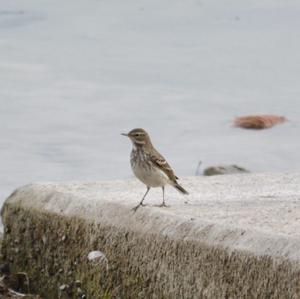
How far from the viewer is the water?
9.49m

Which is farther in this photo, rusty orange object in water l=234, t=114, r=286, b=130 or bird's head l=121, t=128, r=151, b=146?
rusty orange object in water l=234, t=114, r=286, b=130

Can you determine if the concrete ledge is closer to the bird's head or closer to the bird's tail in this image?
the bird's tail

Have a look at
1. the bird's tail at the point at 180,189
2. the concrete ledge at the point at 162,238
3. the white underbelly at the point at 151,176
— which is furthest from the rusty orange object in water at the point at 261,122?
the white underbelly at the point at 151,176

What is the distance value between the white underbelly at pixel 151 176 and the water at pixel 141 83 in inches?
65.7

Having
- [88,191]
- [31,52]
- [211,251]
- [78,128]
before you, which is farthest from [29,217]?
[31,52]

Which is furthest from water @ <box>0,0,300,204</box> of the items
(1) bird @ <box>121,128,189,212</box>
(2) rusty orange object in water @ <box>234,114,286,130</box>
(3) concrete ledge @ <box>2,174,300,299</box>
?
(1) bird @ <box>121,128,189,212</box>

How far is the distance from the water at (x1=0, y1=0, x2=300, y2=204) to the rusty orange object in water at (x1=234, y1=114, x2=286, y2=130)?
3.2 inches

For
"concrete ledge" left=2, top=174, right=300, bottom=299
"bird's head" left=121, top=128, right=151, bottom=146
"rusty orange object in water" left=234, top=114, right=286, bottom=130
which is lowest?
"rusty orange object in water" left=234, top=114, right=286, bottom=130

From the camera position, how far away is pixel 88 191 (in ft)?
24.8

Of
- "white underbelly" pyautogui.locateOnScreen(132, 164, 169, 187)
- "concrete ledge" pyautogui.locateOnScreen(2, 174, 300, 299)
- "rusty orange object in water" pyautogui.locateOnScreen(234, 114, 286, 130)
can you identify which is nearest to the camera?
"concrete ledge" pyautogui.locateOnScreen(2, 174, 300, 299)

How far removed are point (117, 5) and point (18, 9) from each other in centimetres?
82

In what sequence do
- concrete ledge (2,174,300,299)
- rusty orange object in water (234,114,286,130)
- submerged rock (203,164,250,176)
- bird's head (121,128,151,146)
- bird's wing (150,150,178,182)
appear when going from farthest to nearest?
rusty orange object in water (234,114,286,130) < submerged rock (203,164,250,176) < bird's head (121,128,151,146) < bird's wing (150,150,178,182) < concrete ledge (2,174,300,299)

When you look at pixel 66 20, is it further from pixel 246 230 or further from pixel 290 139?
pixel 246 230

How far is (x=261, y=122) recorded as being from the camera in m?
9.95
